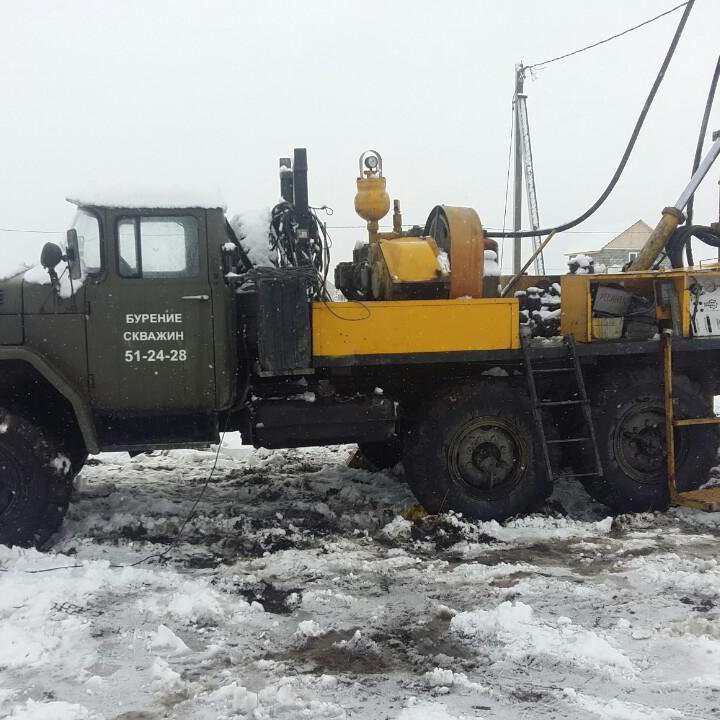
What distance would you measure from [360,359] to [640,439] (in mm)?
2512

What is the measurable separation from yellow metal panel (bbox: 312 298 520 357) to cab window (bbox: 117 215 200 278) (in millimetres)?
1028

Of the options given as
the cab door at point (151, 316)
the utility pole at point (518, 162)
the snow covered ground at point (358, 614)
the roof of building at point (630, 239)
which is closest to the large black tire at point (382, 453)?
the snow covered ground at point (358, 614)

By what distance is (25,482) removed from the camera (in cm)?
523

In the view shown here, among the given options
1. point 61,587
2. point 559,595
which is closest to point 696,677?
point 559,595

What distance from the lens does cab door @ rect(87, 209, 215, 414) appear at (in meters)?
5.37

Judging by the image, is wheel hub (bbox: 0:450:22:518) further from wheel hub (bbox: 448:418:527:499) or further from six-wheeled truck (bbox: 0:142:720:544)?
wheel hub (bbox: 448:418:527:499)

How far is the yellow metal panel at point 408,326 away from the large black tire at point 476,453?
1.55ft

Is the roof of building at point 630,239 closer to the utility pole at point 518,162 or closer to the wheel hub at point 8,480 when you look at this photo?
the utility pole at point 518,162

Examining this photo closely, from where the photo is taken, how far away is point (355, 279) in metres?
6.74

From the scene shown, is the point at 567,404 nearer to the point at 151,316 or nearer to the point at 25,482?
the point at 151,316

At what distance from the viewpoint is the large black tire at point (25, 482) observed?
5176 millimetres

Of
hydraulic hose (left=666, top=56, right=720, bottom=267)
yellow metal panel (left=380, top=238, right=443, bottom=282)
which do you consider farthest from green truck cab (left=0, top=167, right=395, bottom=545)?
hydraulic hose (left=666, top=56, right=720, bottom=267)

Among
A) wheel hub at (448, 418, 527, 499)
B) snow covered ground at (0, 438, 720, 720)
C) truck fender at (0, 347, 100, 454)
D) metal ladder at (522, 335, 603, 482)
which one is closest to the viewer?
snow covered ground at (0, 438, 720, 720)

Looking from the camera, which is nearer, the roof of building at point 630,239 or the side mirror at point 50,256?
the side mirror at point 50,256
